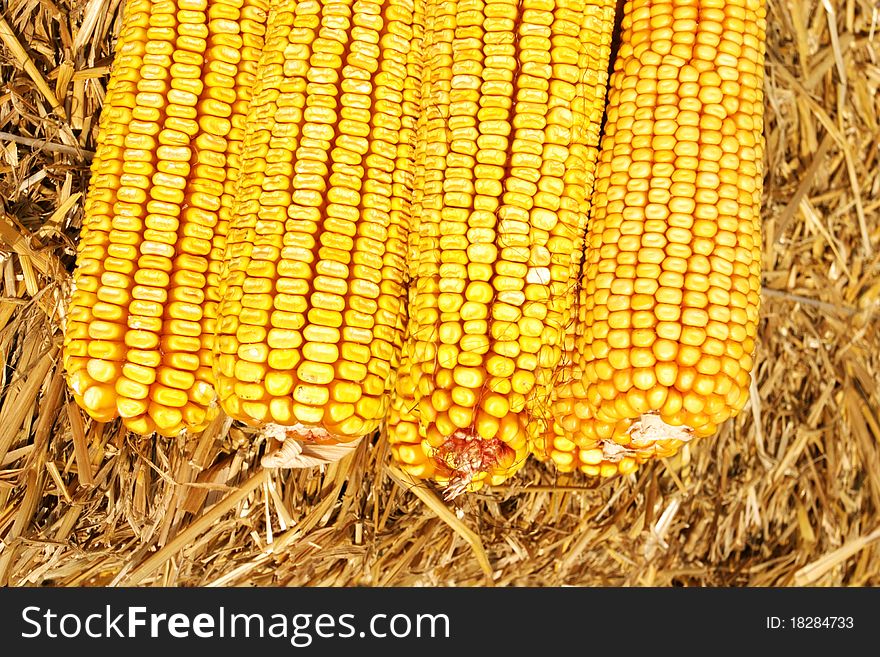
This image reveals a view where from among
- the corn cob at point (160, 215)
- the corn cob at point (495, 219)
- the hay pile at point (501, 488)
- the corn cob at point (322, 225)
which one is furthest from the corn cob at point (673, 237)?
the corn cob at point (160, 215)

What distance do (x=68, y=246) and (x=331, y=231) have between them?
113 cm

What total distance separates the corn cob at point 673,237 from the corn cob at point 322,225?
0.61 metres

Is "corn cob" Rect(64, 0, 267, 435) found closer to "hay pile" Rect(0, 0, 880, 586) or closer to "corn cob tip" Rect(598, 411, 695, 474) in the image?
"hay pile" Rect(0, 0, 880, 586)

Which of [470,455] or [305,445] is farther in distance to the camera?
[305,445]

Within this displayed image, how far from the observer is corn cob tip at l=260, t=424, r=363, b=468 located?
176cm

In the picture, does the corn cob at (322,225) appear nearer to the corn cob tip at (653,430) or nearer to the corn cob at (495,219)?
the corn cob at (495,219)

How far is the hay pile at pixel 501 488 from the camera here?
2.22m

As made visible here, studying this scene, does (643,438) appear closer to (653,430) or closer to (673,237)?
(653,430)

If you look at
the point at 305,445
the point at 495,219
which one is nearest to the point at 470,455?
the point at 305,445

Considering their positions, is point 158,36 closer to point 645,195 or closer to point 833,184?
point 645,195

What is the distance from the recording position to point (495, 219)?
5.81ft

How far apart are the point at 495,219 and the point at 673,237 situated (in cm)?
52

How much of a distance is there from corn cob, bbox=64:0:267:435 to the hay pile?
1.52ft
